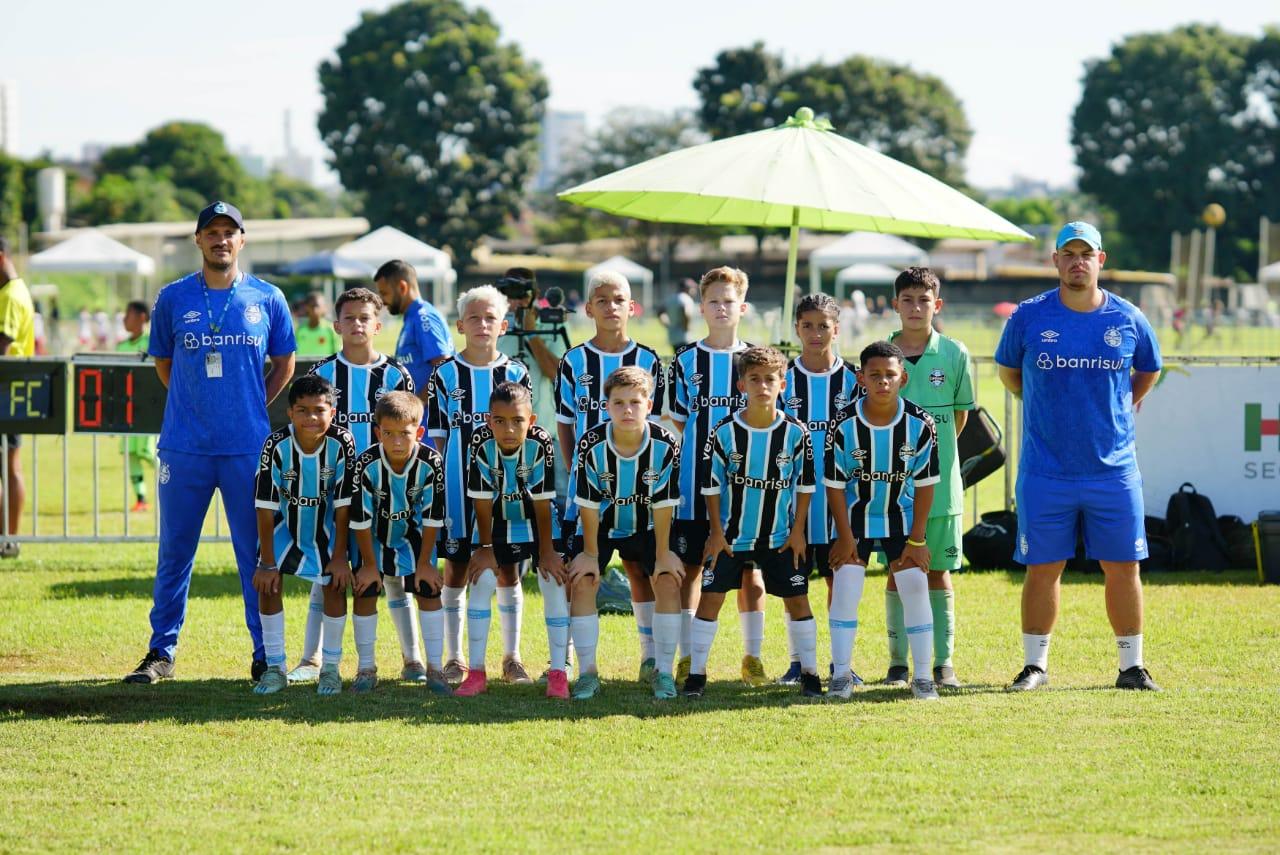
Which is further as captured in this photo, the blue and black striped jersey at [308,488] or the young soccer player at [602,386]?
the young soccer player at [602,386]

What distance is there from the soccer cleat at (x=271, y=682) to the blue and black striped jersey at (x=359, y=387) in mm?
1152

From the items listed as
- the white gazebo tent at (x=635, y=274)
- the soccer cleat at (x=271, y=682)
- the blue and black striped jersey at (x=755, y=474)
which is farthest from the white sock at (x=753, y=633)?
the white gazebo tent at (x=635, y=274)

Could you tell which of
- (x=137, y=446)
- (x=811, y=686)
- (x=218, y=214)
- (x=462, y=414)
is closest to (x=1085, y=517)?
(x=811, y=686)

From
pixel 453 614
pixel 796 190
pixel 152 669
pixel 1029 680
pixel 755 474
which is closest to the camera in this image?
pixel 755 474

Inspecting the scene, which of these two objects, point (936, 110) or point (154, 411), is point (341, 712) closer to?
point (154, 411)

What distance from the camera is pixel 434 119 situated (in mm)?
74938

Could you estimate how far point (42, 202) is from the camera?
239ft

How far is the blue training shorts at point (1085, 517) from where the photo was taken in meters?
7.21

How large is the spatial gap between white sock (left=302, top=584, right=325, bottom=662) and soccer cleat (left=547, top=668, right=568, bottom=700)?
1.20 meters

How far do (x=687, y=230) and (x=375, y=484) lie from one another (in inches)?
2639

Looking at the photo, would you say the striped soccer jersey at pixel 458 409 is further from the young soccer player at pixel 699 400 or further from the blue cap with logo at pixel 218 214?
the blue cap with logo at pixel 218 214

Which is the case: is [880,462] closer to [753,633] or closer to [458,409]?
[753,633]

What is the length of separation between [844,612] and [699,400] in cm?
120

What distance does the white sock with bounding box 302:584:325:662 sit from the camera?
7.46 metres
